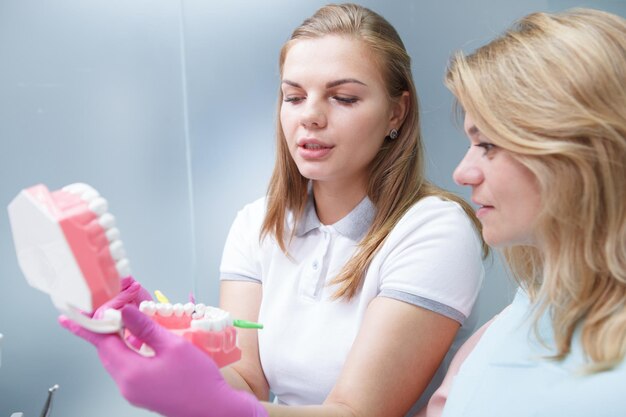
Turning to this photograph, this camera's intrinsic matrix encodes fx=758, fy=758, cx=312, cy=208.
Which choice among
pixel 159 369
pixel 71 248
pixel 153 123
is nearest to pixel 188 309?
pixel 159 369

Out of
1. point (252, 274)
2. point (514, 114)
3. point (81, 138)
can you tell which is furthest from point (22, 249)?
point (81, 138)

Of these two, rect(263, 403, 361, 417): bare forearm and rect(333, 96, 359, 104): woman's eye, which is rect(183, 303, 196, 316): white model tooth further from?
rect(333, 96, 359, 104): woman's eye

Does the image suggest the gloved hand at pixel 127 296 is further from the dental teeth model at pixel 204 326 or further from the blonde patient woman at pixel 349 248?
the dental teeth model at pixel 204 326

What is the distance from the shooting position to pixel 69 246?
2.60 ft

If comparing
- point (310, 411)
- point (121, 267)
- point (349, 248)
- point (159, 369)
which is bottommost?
point (310, 411)

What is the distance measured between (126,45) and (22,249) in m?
0.98

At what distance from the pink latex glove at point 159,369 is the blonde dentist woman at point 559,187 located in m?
0.34

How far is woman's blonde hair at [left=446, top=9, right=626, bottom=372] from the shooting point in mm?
844

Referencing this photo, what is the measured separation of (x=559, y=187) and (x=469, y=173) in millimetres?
132

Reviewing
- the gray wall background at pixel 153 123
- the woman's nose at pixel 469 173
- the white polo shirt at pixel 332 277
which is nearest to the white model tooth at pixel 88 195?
the woman's nose at pixel 469 173

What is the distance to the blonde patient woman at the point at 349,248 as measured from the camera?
1.24 meters

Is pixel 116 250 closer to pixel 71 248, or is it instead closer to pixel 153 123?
pixel 71 248

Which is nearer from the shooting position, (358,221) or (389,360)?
(389,360)

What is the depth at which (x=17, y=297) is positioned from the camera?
1690 mm
